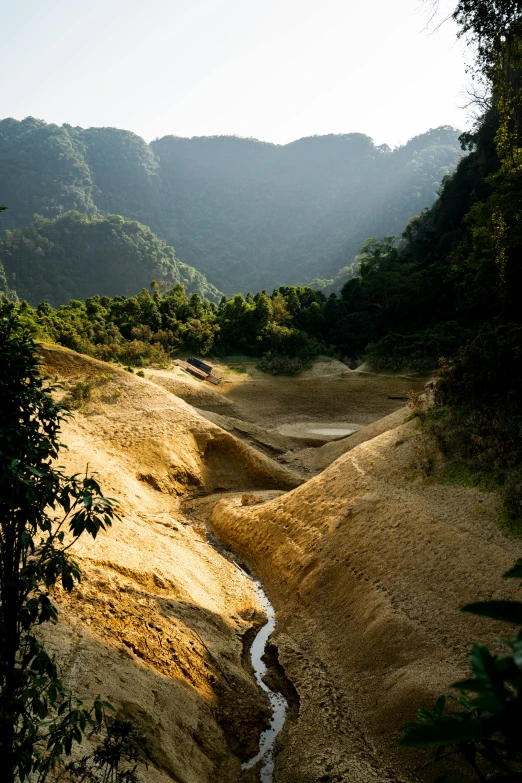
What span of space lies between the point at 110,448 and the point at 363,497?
360 inches

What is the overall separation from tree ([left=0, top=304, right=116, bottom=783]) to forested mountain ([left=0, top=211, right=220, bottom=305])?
7402 cm

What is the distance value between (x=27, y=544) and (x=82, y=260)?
8517 centimetres

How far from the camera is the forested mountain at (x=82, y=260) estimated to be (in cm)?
7462

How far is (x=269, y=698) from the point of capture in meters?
8.80

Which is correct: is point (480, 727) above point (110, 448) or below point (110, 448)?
above

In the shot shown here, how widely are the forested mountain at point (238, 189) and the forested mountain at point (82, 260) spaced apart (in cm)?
2203

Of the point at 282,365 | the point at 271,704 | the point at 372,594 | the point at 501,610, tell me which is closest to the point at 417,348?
the point at 282,365

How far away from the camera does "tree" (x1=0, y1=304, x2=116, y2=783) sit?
3029mm

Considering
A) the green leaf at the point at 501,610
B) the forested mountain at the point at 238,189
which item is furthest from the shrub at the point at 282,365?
the forested mountain at the point at 238,189

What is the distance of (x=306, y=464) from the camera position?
22375 millimetres

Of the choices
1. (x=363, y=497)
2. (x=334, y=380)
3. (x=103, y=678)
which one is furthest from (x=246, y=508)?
(x=334, y=380)

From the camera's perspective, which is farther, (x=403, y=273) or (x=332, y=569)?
(x=403, y=273)

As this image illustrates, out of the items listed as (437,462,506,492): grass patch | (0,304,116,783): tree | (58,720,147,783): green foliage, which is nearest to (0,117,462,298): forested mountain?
(437,462,506,492): grass patch

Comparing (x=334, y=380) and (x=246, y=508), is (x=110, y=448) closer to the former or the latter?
(x=246, y=508)
